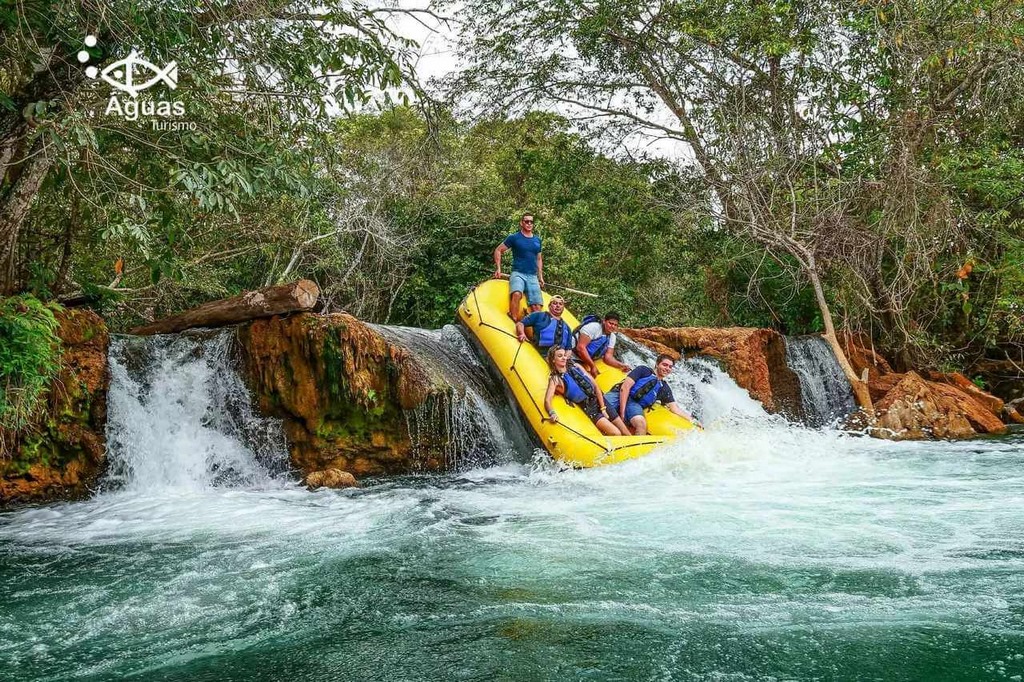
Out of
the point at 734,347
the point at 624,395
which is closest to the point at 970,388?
the point at 734,347

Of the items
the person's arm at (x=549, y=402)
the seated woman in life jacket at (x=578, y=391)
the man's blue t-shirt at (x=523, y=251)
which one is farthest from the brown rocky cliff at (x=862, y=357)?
the person's arm at (x=549, y=402)

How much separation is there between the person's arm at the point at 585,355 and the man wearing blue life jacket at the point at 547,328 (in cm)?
12

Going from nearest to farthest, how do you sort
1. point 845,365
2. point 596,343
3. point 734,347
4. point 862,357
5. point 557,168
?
point 596,343, point 734,347, point 845,365, point 862,357, point 557,168

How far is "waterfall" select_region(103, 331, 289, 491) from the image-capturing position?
727cm

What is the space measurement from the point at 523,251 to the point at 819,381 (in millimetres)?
5716

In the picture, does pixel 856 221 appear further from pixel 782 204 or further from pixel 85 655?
pixel 85 655

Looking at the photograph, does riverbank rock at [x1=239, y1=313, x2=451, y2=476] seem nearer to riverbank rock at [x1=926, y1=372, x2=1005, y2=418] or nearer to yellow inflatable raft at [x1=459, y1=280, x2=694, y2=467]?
yellow inflatable raft at [x1=459, y1=280, x2=694, y2=467]

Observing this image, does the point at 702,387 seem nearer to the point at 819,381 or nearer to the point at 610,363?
the point at 610,363

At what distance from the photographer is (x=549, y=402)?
24.7 ft

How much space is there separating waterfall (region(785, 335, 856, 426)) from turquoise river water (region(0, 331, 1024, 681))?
197 inches

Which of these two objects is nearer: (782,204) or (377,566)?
(377,566)

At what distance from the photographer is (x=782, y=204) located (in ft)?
41.1

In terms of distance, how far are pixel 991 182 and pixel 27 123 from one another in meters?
11.2

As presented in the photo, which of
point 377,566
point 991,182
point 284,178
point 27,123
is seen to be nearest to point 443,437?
point 284,178
